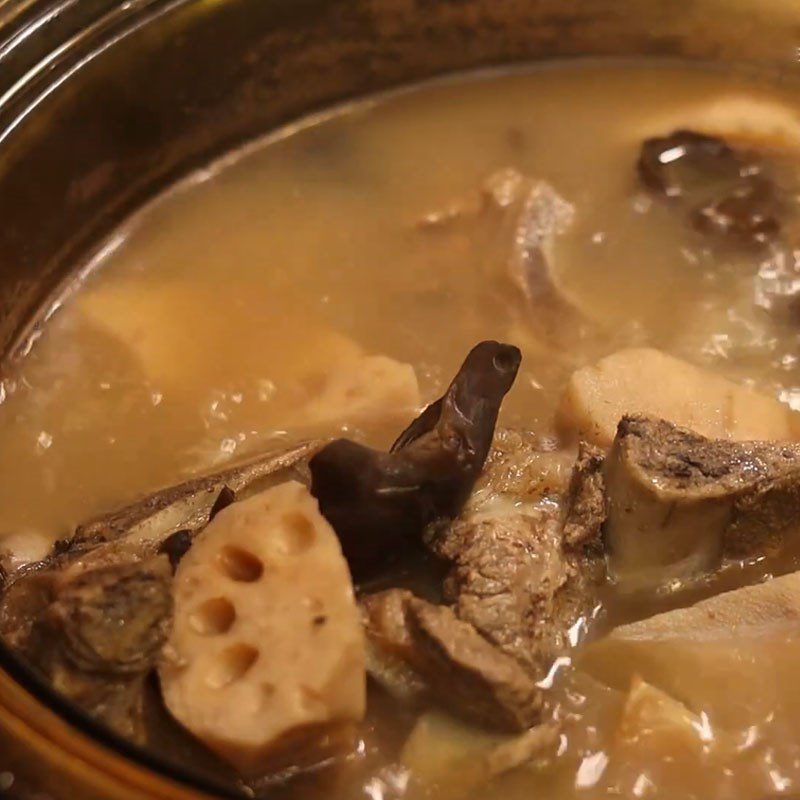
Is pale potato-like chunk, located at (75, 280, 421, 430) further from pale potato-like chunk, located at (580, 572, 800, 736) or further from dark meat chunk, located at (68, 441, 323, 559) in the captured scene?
pale potato-like chunk, located at (580, 572, 800, 736)

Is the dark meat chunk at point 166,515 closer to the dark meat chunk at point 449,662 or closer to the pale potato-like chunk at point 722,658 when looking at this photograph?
the dark meat chunk at point 449,662

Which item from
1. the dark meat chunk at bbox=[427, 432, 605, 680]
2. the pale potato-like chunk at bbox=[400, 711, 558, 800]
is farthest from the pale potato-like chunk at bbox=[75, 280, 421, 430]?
the pale potato-like chunk at bbox=[400, 711, 558, 800]

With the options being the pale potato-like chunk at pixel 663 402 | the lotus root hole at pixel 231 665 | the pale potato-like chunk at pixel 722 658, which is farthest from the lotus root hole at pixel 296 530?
the pale potato-like chunk at pixel 663 402

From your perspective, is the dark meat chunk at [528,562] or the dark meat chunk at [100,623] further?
the dark meat chunk at [528,562]

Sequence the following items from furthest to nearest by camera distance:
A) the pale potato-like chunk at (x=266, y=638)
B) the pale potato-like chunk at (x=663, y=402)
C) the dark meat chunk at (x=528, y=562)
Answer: the pale potato-like chunk at (x=663, y=402), the dark meat chunk at (x=528, y=562), the pale potato-like chunk at (x=266, y=638)

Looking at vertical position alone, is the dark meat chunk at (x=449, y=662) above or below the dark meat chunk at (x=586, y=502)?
below

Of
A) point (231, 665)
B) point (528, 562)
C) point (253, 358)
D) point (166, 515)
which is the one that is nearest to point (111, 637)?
point (231, 665)

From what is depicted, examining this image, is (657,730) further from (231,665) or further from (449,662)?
(231,665)
